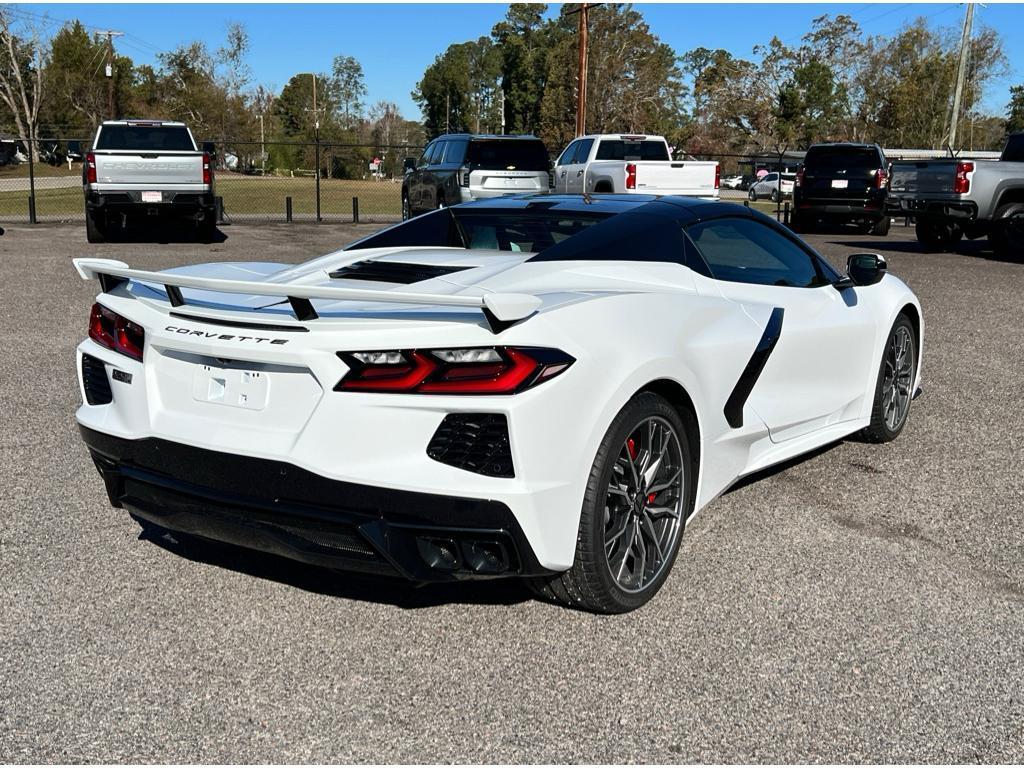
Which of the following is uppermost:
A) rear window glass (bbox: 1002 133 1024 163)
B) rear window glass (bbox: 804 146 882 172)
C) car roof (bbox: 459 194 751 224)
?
rear window glass (bbox: 1002 133 1024 163)

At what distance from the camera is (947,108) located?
7031 centimetres

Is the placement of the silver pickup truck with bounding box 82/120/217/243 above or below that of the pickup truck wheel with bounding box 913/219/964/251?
above

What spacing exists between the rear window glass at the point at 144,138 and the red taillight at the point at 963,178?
12.9 meters

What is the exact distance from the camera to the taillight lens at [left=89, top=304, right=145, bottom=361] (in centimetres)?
363

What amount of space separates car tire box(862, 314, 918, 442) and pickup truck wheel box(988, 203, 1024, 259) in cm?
1258

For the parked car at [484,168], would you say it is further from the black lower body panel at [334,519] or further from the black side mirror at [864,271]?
the black lower body panel at [334,519]

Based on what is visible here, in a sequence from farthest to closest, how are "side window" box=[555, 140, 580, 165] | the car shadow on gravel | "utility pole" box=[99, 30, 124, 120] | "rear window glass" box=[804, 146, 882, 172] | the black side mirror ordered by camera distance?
1. "utility pole" box=[99, 30, 124, 120]
2. "side window" box=[555, 140, 580, 165]
3. "rear window glass" box=[804, 146, 882, 172]
4. the black side mirror
5. the car shadow on gravel

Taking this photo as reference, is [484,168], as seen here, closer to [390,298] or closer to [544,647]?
[544,647]

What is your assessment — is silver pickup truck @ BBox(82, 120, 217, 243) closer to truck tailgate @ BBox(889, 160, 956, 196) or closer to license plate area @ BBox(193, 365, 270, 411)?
truck tailgate @ BBox(889, 160, 956, 196)

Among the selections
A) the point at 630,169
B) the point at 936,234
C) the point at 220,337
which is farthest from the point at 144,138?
the point at 220,337

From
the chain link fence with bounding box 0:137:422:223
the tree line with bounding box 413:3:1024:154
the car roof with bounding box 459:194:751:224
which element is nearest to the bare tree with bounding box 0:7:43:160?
the chain link fence with bounding box 0:137:422:223

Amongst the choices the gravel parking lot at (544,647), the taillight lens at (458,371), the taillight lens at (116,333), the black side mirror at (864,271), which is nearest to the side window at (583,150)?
the black side mirror at (864,271)

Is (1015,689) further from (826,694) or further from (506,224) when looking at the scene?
(506,224)

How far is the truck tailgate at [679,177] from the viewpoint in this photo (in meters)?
20.7
